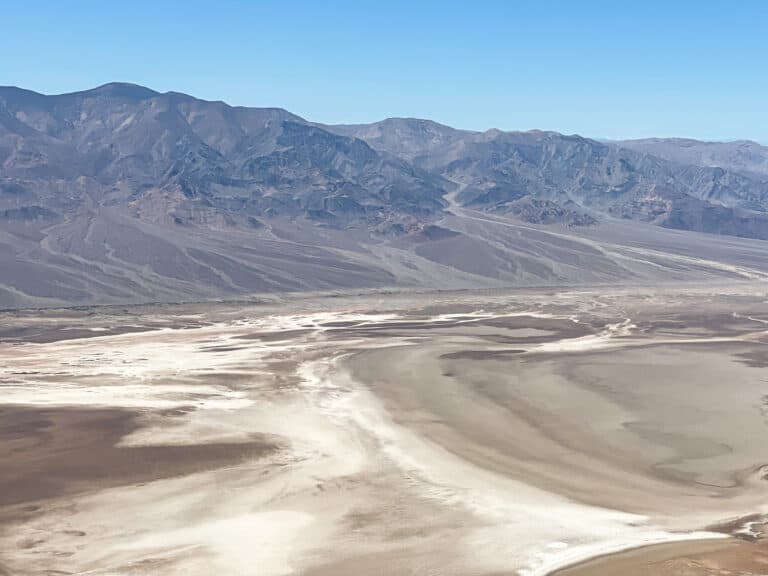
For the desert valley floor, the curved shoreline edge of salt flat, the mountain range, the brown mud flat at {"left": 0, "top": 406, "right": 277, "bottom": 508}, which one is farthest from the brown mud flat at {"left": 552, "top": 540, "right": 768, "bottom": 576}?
the mountain range

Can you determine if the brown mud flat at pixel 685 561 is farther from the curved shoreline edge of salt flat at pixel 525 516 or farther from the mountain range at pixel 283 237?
A: the mountain range at pixel 283 237

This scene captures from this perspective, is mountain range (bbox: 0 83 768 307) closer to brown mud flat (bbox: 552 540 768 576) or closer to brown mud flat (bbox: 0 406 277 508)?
brown mud flat (bbox: 0 406 277 508)

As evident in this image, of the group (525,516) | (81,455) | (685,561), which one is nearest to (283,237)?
(81,455)

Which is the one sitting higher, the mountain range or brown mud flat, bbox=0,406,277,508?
the mountain range

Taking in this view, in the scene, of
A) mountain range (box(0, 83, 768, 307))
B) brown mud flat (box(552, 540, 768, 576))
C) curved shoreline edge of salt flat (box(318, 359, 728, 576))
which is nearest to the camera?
brown mud flat (box(552, 540, 768, 576))

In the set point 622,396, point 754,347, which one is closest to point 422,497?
point 622,396

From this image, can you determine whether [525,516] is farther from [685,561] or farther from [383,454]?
[383,454]
